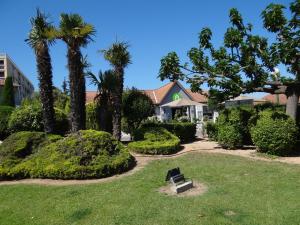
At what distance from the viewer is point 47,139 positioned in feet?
42.4

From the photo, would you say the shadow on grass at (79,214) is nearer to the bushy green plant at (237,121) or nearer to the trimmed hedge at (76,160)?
the trimmed hedge at (76,160)

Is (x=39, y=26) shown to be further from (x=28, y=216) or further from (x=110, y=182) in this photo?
(x=28, y=216)

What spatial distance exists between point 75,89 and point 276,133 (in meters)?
8.78

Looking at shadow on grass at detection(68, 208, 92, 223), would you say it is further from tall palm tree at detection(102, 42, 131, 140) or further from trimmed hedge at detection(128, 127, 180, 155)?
tall palm tree at detection(102, 42, 131, 140)

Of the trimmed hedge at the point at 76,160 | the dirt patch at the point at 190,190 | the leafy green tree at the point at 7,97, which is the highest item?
the leafy green tree at the point at 7,97

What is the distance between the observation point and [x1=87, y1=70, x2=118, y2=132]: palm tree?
1778 cm

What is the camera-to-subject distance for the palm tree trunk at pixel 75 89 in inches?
630

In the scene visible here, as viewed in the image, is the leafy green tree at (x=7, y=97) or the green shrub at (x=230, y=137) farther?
the leafy green tree at (x=7, y=97)

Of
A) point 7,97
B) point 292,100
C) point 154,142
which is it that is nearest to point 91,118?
point 154,142

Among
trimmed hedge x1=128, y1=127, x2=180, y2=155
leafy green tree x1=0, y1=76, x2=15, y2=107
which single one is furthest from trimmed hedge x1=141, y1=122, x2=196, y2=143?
leafy green tree x1=0, y1=76, x2=15, y2=107

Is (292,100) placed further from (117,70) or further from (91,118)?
(91,118)

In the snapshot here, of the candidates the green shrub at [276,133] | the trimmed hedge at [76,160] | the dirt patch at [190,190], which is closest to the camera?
the dirt patch at [190,190]

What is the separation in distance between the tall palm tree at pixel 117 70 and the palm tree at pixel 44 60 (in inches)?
119

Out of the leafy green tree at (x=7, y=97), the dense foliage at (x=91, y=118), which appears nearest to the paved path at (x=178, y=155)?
the dense foliage at (x=91, y=118)
